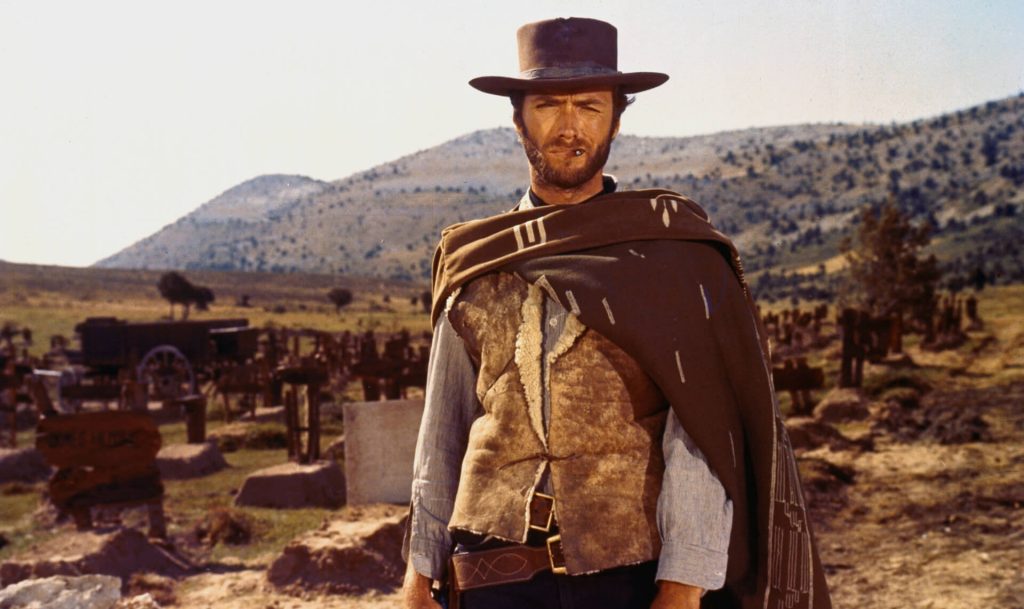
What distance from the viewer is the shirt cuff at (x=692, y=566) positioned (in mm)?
2232

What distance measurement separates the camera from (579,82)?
2520mm

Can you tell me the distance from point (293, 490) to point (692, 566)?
9142 mm

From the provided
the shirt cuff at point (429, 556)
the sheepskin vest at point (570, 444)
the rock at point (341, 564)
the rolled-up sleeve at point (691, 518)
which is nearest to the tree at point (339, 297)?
the rock at point (341, 564)

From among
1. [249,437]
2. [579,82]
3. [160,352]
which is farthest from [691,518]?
[160,352]

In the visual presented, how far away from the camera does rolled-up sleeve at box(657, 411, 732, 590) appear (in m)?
2.24

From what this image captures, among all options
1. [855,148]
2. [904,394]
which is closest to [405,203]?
[855,148]

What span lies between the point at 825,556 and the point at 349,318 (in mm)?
55657

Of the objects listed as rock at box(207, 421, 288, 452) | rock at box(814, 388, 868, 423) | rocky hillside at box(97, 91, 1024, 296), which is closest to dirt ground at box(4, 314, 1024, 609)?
rock at box(814, 388, 868, 423)

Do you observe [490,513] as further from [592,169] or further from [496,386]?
[592,169]

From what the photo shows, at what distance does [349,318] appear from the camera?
6238 cm

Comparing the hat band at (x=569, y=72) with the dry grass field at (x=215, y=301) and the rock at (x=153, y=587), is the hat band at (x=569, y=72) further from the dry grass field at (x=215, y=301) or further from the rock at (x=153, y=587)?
the dry grass field at (x=215, y=301)

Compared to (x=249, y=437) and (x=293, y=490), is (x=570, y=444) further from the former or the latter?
(x=249, y=437)

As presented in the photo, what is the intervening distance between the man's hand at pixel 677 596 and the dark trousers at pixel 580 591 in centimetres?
10

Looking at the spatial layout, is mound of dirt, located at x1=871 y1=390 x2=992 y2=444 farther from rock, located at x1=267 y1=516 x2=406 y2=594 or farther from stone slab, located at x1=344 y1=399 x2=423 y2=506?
rock, located at x1=267 y1=516 x2=406 y2=594
